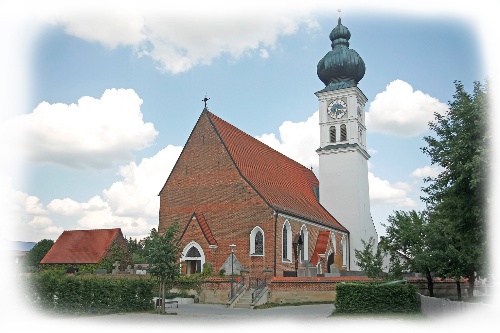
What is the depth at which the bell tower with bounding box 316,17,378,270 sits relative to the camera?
5206 cm

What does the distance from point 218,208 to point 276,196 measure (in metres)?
4.94

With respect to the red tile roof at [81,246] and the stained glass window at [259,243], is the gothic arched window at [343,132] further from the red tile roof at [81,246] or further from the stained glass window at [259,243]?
the red tile roof at [81,246]

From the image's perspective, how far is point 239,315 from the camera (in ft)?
82.7

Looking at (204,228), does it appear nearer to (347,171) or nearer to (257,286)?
(257,286)

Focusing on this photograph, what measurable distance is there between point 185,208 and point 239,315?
17.0 meters

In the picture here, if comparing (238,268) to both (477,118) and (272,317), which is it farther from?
(477,118)

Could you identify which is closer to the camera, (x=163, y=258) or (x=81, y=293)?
(x=81, y=293)

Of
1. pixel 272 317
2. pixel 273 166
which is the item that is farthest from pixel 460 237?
pixel 273 166

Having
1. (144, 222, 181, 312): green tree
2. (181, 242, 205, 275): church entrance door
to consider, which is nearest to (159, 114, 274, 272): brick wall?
(181, 242, 205, 275): church entrance door

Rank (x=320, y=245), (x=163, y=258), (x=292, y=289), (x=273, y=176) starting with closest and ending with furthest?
(x=163, y=258), (x=292, y=289), (x=320, y=245), (x=273, y=176)

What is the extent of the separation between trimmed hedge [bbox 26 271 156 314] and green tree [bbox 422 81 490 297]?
15.1 m

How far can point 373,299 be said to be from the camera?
82.8 ft

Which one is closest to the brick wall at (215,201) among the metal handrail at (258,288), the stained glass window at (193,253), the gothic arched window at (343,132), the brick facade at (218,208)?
the brick facade at (218,208)

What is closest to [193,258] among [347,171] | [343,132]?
[347,171]
